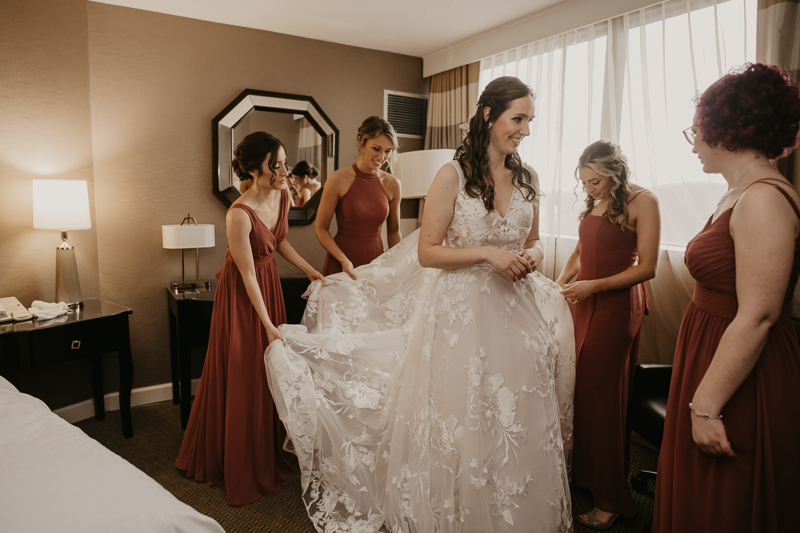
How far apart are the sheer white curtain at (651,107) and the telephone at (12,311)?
3354mm

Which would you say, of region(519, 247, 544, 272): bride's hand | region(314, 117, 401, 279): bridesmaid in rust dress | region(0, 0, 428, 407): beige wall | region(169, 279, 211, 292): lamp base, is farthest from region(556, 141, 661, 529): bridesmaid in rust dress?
region(0, 0, 428, 407): beige wall

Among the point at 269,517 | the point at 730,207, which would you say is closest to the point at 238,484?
the point at 269,517

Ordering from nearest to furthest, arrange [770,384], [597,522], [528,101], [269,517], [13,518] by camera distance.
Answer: [13,518] < [770,384] < [528,101] < [597,522] < [269,517]

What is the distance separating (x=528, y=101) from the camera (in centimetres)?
172

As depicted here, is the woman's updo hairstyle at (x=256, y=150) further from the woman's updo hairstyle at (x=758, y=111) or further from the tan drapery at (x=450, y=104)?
the tan drapery at (x=450, y=104)

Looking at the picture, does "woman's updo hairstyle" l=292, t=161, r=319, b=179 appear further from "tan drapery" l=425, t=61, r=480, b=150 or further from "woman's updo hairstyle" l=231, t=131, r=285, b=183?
"woman's updo hairstyle" l=231, t=131, r=285, b=183

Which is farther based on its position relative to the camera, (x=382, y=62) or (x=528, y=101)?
(x=382, y=62)

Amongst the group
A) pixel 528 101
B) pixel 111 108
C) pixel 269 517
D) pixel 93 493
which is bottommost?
pixel 269 517

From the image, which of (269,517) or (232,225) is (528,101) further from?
(269,517)

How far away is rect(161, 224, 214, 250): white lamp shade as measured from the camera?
3352mm

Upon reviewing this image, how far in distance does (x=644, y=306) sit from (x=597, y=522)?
1.04m

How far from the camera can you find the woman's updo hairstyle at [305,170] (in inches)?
163

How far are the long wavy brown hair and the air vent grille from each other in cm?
296

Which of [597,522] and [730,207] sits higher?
[730,207]
